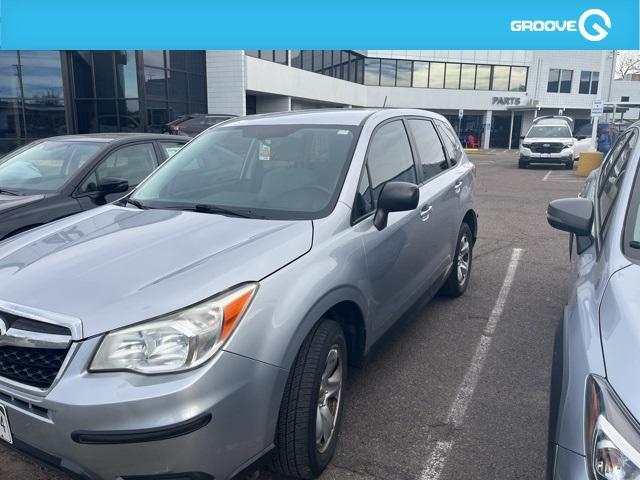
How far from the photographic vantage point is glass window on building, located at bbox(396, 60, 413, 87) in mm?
44062

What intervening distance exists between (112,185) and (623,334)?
4.43 meters

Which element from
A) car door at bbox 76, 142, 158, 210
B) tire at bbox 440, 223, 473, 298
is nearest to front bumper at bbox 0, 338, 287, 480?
tire at bbox 440, 223, 473, 298

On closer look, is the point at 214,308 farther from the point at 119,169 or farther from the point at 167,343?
the point at 119,169

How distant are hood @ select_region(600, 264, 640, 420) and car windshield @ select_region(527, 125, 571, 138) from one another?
22.0 metres

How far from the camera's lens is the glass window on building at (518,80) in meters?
45.8

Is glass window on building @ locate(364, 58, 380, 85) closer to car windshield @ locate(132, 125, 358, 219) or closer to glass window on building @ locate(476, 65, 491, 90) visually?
glass window on building @ locate(476, 65, 491, 90)

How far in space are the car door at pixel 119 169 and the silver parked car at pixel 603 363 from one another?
4.35m

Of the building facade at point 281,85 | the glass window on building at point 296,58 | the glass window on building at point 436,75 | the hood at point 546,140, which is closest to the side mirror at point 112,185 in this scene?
the building facade at point 281,85

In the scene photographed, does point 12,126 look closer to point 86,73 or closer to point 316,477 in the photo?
point 86,73

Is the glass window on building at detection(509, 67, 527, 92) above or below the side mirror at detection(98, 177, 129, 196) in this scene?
above

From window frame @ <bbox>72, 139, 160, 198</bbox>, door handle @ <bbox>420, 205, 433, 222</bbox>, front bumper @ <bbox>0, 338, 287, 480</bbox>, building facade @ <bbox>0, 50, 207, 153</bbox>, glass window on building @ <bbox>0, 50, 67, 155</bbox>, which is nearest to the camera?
front bumper @ <bbox>0, 338, 287, 480</bbox>

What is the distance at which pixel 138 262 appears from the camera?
7.77 ft

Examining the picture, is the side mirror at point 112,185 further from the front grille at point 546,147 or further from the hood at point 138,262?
the front grille at point 546,147

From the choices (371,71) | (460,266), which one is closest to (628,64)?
(371,71)
